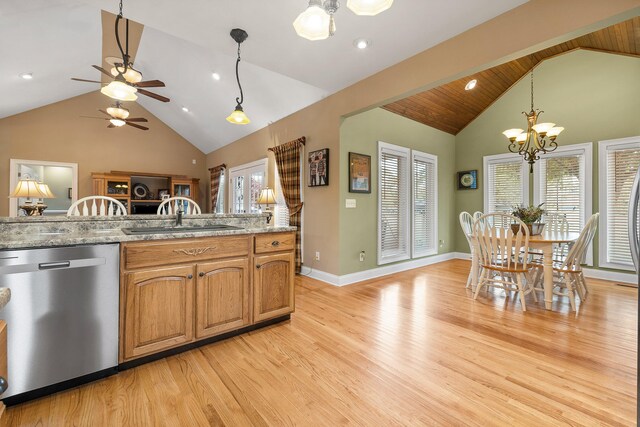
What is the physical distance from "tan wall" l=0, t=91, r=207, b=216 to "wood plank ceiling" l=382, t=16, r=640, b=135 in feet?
19.8

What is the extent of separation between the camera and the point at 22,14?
121 inches

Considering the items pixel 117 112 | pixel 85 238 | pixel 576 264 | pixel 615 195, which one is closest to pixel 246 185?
pixel 117 112

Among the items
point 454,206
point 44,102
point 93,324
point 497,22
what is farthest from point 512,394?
point 44,102

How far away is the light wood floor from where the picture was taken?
1.47m

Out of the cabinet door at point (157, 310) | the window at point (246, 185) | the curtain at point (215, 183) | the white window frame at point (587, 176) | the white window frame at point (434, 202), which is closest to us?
the cabinet door at point (157, 310)

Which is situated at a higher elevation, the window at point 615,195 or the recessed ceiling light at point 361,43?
the recessed ceiling light at point 361,43

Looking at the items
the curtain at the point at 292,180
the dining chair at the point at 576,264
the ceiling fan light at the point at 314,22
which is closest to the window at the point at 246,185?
the curtain at the point at 292,180

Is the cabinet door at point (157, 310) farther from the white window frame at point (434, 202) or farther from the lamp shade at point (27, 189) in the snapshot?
the white window frame at point (434, 202)

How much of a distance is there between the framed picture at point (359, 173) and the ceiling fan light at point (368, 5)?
250cm

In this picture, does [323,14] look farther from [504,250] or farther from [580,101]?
[580,101]

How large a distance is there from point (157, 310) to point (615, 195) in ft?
19.8

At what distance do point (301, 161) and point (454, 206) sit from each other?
3677 millimetres

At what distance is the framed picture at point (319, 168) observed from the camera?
4.01 metres

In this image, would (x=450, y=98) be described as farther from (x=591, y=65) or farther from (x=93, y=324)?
(x=93, y=324)
